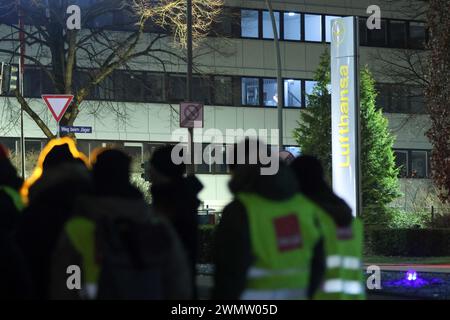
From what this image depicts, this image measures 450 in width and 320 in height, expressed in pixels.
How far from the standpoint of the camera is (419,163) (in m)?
55.2

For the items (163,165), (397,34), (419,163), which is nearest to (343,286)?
(163,165)

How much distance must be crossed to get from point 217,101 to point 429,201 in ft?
44.0

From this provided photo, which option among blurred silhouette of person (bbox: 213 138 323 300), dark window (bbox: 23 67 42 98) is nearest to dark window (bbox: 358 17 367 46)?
dark window (bbox: 23 67 42 98)

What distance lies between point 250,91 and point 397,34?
9.33 m

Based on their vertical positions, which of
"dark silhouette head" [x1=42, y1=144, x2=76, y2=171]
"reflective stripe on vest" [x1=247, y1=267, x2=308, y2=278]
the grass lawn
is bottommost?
the grass lawn

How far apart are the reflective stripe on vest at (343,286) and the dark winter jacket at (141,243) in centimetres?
114

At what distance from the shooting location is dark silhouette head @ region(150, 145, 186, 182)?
7113mm

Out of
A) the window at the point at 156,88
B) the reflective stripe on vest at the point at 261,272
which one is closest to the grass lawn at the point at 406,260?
the reflective stripe on vest at the point at 261,272

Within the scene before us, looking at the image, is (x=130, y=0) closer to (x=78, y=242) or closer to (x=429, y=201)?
(x=429, y=201)

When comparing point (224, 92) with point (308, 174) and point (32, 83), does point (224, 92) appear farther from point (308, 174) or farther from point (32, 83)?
point (308, 174)

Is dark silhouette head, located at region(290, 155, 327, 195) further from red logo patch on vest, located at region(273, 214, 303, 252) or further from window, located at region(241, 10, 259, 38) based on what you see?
window, located at region(241, 10, 259, 38)

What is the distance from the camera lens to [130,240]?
5062 mm

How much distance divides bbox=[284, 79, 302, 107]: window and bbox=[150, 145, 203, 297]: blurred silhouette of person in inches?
1731
